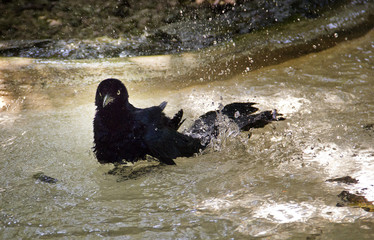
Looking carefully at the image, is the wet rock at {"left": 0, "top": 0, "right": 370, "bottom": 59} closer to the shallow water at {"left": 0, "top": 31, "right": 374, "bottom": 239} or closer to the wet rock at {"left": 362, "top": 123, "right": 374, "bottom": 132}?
the shallow water at {"left": 0, "top": 31, "right": 374, "bottom": 239}

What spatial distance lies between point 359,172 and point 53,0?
4632 mm

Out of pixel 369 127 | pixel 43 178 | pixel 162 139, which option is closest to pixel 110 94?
pixel 162 139

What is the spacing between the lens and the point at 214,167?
3199 millimetres

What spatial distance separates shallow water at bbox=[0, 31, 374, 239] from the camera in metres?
2.18

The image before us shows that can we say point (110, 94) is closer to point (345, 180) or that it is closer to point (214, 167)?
point (214, 167)

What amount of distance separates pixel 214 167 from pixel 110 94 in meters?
1.05

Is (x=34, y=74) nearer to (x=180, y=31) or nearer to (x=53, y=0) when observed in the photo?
(x=53, y=0)

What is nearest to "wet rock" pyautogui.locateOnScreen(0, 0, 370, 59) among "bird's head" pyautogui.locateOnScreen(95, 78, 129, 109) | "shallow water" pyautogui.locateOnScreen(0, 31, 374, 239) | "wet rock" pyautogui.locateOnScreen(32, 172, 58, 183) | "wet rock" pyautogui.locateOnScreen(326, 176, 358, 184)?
"shallow water" pyautogui.locateOnScreen(0, 31, 374, 239)

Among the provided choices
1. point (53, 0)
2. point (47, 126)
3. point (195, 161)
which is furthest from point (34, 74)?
point (195, 161)

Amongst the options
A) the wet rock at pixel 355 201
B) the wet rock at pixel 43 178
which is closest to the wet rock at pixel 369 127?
the wet rock at pixel 355 201

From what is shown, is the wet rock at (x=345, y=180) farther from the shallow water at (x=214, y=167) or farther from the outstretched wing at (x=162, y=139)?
the outstretched wing at (x=162, y=139)

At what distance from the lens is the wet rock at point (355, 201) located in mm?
2188

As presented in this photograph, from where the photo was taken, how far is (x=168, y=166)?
3.31 m

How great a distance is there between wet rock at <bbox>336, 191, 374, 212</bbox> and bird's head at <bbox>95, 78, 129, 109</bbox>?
6.05 ft
